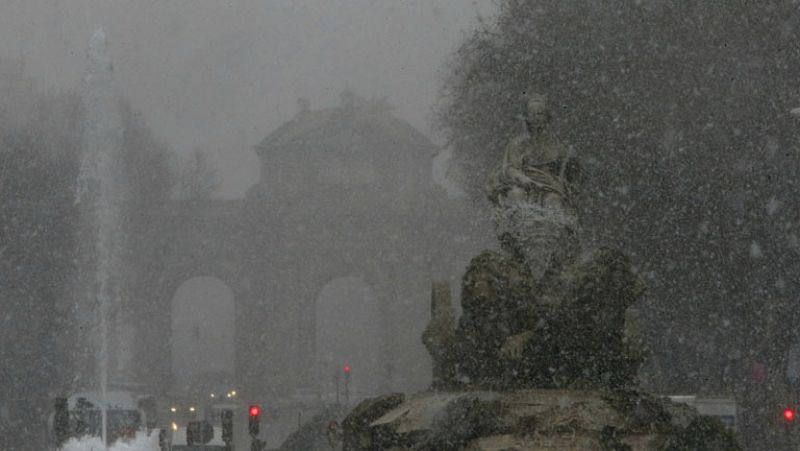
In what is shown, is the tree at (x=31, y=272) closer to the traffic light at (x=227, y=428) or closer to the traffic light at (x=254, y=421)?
the traffic light at (x=254, y=421)

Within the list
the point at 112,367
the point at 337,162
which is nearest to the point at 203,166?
the point at 337,162

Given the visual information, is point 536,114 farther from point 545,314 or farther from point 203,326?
point 203,326

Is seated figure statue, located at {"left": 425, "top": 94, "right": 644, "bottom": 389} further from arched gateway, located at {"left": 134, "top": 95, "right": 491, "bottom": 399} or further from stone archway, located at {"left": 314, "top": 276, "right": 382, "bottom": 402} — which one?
stone archway, located at {"left": 314, "top": 276, "right": 382, "bottom": 402}

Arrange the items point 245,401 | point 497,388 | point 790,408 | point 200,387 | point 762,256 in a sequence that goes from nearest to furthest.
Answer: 1. point 497,388
2. point 790,408
3. point 762,256
4. point 245,401
5. point 200,387

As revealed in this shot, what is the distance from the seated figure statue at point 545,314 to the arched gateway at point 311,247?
61033 mm

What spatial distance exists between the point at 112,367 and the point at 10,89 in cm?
1509

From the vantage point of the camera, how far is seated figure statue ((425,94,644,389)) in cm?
1307

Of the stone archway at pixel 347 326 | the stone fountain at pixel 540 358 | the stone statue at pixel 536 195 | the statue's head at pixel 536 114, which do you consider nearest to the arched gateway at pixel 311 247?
the stone archway at pixel 347 326

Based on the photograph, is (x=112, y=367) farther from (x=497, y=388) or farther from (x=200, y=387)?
(x=497, y=388)

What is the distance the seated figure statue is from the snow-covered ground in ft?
46.4

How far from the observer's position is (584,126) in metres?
29.8

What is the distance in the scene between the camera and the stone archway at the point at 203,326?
383 feet

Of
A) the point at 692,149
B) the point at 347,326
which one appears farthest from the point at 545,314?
the point at 347,326

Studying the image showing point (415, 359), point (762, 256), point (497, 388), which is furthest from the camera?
point (415, 359)
